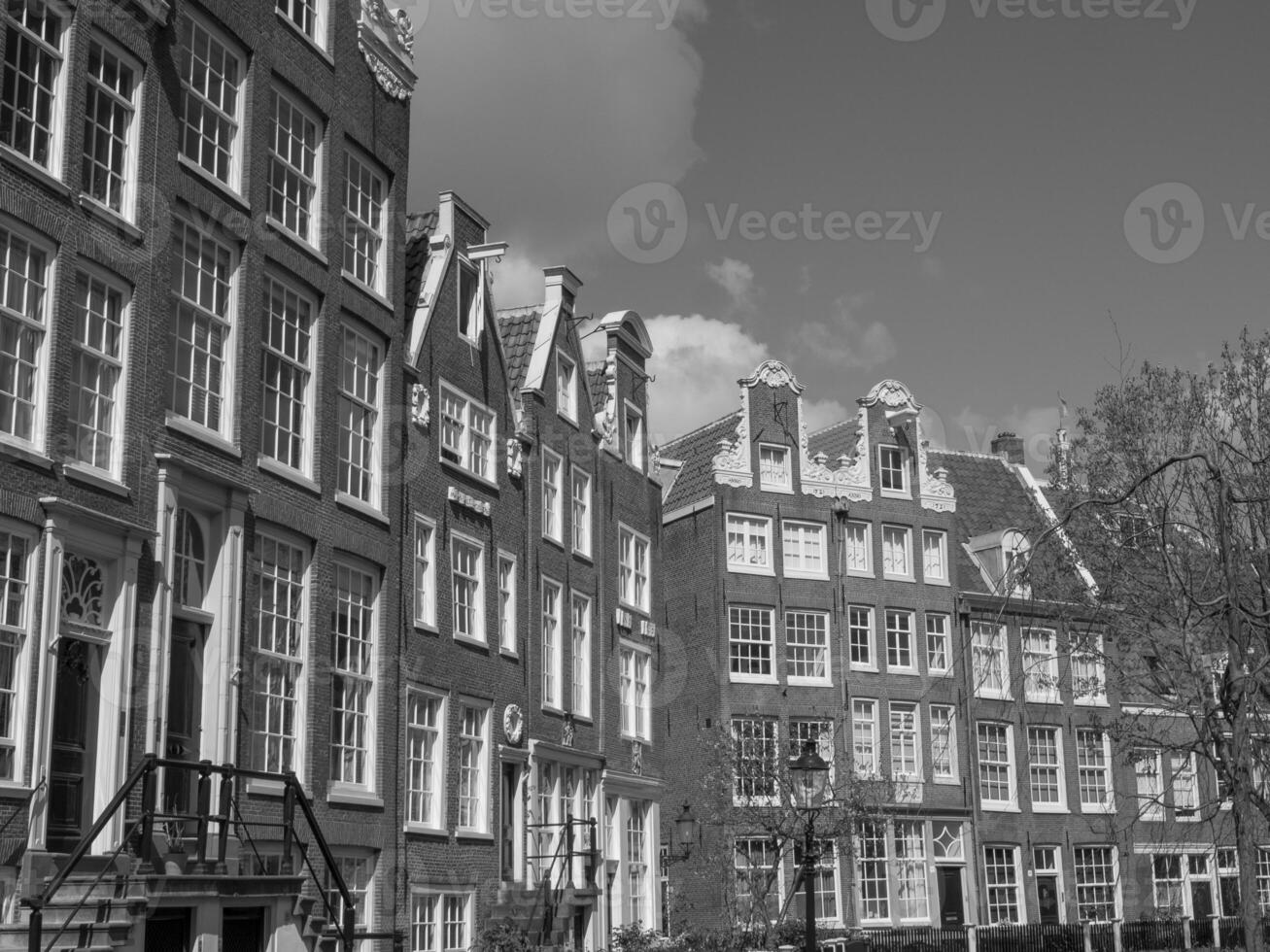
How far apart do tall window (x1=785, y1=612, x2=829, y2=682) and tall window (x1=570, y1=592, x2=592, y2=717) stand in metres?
12.6

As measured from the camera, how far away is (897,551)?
47.2 metres

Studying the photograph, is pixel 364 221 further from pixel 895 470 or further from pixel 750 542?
pixel 895 470

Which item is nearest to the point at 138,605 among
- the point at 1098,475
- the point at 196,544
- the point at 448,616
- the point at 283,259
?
the point at 196,544

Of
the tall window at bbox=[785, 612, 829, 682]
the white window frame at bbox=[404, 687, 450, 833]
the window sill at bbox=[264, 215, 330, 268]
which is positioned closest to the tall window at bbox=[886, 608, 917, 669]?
the tall window at bbox=[785, 612, 829, 682]

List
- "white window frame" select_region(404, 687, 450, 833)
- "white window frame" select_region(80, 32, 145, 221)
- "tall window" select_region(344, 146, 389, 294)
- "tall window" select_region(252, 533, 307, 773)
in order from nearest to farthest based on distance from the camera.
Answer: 1. "white window frame" select_region(80, 32, 145, 221)
2. "tall window" select_region(252, 533, 307, 773)
3. "tall window" select_region(344, 146, 389, 294)
4. "white window frame" select_region(404, 687, 450, 833)

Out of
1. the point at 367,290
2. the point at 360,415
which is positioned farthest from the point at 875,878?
the point at 367,290

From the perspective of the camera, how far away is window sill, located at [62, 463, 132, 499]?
1700 cm

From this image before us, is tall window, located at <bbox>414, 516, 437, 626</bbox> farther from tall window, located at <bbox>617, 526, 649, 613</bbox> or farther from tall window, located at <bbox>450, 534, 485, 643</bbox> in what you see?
tall window, located at <bbox>617, 526, 649, 613</bbox>

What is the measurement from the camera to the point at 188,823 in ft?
62.4

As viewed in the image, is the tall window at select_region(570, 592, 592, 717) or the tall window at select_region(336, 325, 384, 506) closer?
the tall window at select_region(336, 325, 384, 506)

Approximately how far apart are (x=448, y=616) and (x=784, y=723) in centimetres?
1885

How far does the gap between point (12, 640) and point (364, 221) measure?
36.5 ft

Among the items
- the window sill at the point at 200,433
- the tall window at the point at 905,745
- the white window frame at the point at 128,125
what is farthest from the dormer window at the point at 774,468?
the white window frame at the point at 128,125

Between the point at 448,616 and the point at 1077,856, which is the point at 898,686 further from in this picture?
the point at 448,616
